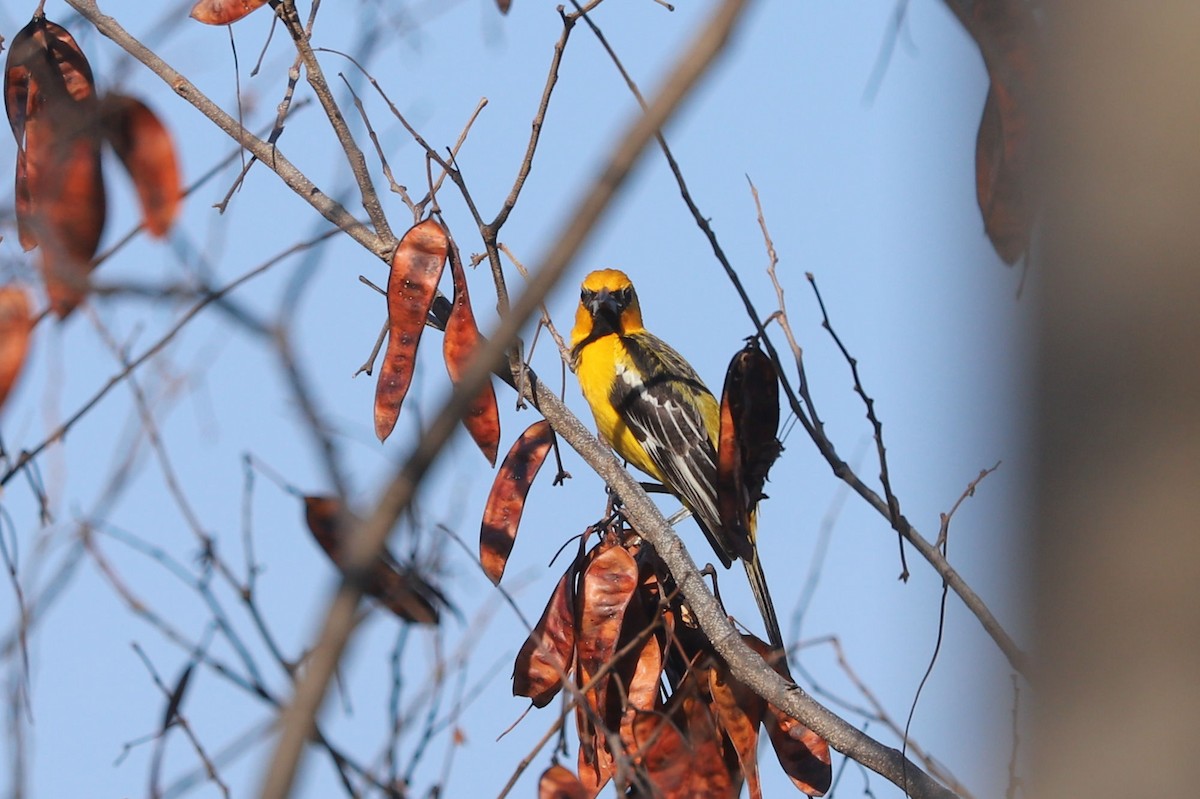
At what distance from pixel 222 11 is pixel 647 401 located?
16.0ft

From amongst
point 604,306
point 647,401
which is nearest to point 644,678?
point 647,401

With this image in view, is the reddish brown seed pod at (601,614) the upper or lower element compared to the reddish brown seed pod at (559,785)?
upper

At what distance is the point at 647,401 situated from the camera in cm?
912

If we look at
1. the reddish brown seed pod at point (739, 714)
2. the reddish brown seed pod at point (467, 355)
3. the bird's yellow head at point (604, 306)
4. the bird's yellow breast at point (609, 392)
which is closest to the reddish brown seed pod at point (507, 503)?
the reddish brown seed pod at point (467, 355)

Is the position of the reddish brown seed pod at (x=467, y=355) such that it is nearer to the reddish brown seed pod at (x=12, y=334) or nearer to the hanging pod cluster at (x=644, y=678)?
the hanging pod cluster at (x=644, y=678)

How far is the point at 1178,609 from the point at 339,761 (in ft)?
6.62

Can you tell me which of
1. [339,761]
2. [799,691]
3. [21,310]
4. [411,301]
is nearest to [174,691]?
[339,761]

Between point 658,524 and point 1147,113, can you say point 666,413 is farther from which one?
point 1147,113

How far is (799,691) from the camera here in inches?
172

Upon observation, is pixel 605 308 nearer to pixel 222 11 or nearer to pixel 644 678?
pixel 222 11

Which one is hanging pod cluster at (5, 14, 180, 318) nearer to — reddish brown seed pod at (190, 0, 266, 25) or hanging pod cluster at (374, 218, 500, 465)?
reddish brown seed pod at (190, 0, 266, 25)

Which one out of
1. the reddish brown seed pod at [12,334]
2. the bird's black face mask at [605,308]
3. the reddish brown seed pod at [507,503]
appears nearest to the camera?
the reddish brown seed pod at [12,334]

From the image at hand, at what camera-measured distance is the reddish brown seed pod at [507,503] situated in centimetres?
490

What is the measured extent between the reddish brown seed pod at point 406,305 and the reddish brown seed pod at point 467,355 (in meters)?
0.09
